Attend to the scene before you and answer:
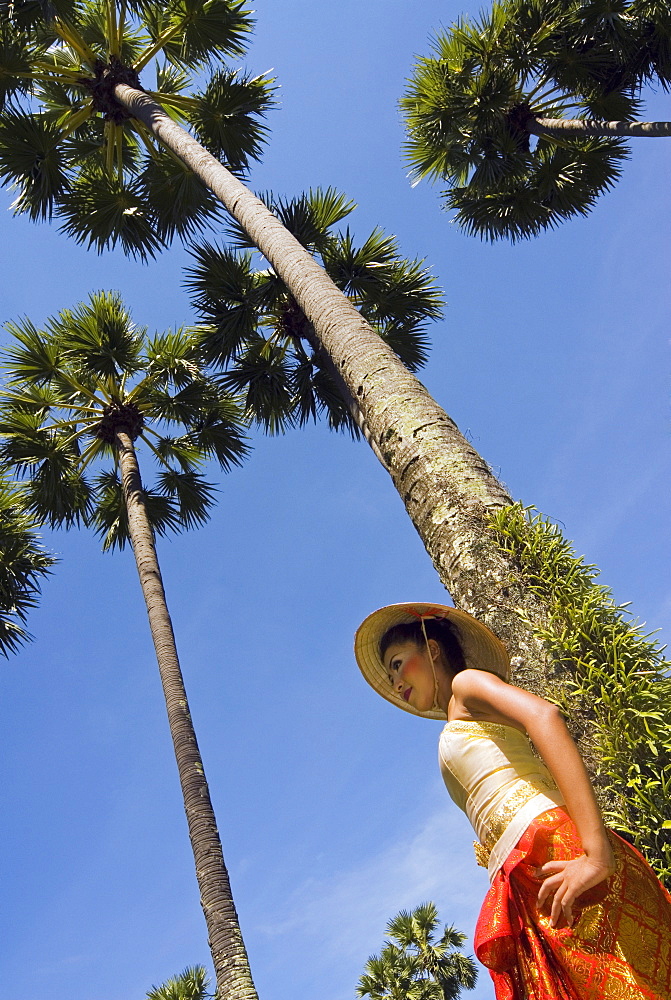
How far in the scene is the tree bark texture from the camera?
29.5ft

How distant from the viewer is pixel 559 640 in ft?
6.81

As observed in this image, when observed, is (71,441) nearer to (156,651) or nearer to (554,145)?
(156,651)

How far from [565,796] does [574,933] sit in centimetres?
28

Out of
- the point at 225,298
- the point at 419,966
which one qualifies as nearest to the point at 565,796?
the point at 225,298

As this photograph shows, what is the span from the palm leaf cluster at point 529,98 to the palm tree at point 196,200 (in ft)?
8.69

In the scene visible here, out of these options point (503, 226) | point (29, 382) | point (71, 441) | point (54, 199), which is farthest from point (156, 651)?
point (503, 226)

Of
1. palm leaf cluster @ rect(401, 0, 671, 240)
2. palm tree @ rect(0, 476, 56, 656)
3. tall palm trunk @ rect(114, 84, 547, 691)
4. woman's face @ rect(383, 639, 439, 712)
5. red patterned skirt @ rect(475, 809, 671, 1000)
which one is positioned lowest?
red patterned skirt @ rect(475, 809, 671, 1000)

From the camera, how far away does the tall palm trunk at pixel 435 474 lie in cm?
227

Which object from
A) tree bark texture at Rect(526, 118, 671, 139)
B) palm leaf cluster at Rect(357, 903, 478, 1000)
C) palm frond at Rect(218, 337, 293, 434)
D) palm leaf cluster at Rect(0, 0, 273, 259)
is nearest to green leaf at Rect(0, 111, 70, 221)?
palm leaf cluster at Rect(0, 0, 273, 259)

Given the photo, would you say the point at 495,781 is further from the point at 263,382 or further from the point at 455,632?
the point at 263,382

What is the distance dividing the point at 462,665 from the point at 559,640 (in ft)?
0.92

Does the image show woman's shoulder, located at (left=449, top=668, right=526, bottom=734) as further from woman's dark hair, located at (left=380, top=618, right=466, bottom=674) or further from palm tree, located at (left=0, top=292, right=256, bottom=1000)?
palm tree, located at (left=0, top=292, right=256, bottom=1000)

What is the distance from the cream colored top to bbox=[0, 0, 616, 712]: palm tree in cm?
33

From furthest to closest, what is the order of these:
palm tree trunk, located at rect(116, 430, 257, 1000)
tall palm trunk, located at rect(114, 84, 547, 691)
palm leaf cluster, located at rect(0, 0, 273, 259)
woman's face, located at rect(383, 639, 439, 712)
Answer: palm leaf cluster, located at rect(0, 0, 273, 259), palm tree trunk, located at rect(116, 430, 257, 1000), tall palm trunk, located at rect(114, 84, 547, 691), woman's face, located at rect(383, 639, 439, 712)
